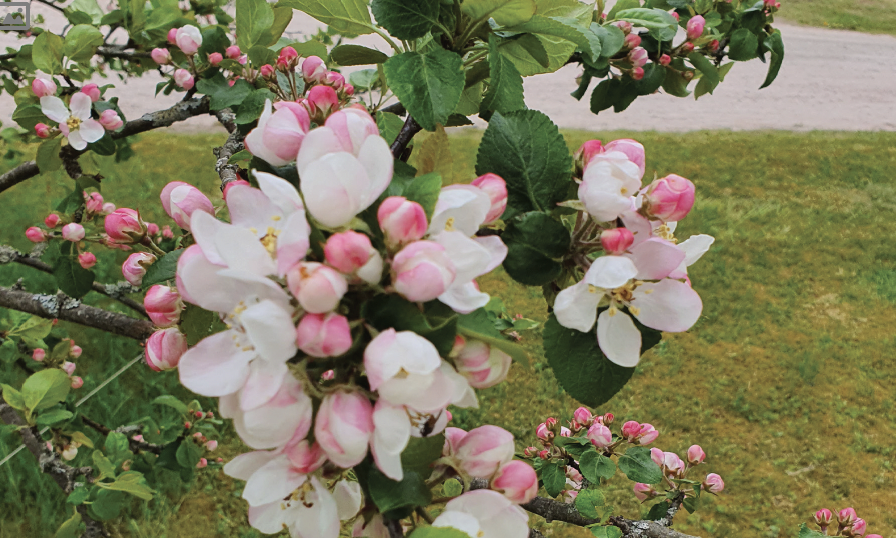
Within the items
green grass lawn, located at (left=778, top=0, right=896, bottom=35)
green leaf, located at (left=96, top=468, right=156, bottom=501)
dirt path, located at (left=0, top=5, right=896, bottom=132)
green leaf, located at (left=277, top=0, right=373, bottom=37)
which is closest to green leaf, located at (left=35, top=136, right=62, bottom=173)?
green leaf, located at (left=96, top=468, right=156, bottom=501)

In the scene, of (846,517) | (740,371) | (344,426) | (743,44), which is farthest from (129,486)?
(740,371)

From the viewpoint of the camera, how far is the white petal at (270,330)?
1.18 ft

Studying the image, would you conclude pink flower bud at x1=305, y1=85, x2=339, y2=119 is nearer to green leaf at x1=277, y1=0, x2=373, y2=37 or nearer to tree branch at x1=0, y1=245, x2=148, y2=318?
green leaf at x1=277, y1=0, x2=373, y2=37

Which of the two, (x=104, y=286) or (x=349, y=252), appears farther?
(x=104, y=286)

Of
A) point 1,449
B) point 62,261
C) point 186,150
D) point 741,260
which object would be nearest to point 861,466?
point 741,260

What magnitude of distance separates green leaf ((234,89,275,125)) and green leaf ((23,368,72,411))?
0.68m

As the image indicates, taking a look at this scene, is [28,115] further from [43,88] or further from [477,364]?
[477,364]

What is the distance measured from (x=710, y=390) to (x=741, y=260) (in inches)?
45.8

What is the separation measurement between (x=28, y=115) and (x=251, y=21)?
61 centimetres

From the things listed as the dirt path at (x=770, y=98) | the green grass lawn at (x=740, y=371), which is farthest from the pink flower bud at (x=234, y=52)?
the dirt path at (x=770, y=98)

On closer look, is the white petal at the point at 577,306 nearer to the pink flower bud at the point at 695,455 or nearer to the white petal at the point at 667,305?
the white petal at the point at 667,305

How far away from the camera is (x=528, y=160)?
544mm

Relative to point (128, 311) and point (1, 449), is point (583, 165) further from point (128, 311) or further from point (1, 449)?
point (128, 311)

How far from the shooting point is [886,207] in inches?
177
